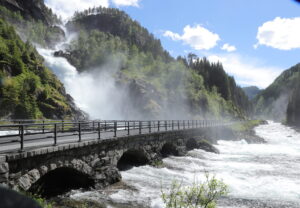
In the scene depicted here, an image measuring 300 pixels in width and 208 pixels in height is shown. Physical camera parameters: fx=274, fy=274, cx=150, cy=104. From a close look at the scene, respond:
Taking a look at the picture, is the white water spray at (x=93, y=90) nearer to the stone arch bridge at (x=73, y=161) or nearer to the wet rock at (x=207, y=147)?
the wet rock at (x=207, y=147)

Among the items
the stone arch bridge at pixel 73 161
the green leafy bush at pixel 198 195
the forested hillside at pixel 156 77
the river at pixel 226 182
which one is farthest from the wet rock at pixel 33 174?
the forested hillside at pixel 156 77

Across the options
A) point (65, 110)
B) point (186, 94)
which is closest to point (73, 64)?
point (186, 94)

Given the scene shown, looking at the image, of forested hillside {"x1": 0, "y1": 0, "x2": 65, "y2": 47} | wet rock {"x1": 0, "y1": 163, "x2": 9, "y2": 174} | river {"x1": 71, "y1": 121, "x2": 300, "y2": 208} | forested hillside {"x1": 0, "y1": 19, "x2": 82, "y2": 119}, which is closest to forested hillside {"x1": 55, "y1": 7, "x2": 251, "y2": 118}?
forested hillside {"x1": 0, "y1": 0, "x2": 65, "y2": 47}

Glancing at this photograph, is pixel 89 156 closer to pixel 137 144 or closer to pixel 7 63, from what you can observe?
pixel 137 144

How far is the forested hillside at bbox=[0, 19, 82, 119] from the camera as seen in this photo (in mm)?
40844

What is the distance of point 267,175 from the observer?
19562 millimetres

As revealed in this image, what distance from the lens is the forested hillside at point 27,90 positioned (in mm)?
40844

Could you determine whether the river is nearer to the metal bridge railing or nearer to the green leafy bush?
the green leafy bush

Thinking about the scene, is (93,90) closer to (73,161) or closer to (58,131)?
(73,161)

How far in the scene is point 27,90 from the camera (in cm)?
4362

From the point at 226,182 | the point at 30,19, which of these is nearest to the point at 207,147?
the point at 226,182

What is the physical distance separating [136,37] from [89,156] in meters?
157

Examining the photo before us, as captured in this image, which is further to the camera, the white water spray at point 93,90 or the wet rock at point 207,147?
the white water spray at point 93,90

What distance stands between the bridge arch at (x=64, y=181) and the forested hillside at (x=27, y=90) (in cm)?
2917
